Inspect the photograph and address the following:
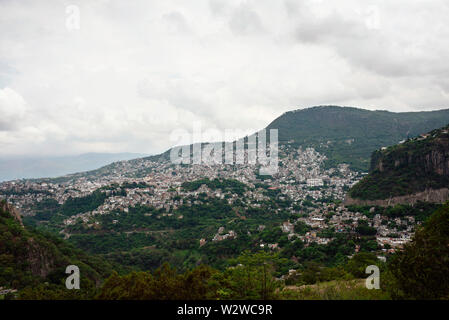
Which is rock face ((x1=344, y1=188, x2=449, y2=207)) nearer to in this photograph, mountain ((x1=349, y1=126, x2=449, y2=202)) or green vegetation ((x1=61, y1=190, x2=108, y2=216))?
mountain ((x1=349, y1=126, x2=449, y2=202))

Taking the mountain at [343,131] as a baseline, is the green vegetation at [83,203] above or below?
below

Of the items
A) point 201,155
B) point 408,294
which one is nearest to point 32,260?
point 408,294

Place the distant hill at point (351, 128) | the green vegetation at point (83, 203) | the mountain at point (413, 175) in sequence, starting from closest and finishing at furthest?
the mountain at point (413, 175) < the green vegetation at point (83, 203) < the distant hill at point (351, 128)

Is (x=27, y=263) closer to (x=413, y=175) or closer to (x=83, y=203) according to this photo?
(x=413, y=175)

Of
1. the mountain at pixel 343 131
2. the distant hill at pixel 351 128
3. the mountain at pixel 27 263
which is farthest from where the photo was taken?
the mountain at pixel 343 131
